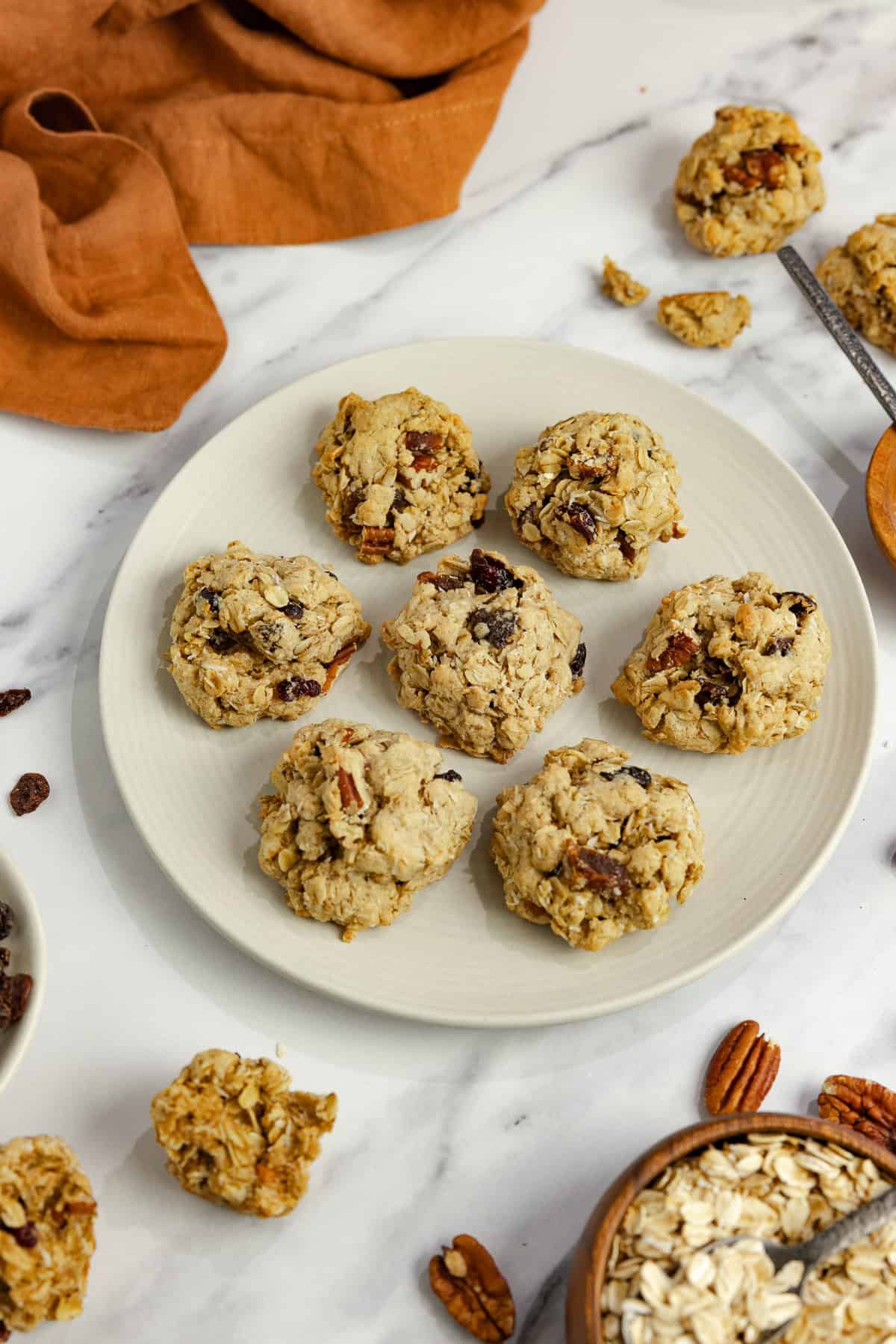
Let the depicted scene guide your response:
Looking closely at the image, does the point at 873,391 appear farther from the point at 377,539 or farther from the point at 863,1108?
the point at 863,1108

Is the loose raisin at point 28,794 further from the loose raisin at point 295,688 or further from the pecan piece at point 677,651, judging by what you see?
the pecan piece at point 677,651

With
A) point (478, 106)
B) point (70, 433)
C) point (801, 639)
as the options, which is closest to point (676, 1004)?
point (801, 639)

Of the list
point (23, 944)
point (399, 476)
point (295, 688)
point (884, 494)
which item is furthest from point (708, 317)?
point (23, 944)

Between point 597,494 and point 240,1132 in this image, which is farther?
point 597,494

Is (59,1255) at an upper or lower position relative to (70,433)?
lower

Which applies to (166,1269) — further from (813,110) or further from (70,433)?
(813,110)

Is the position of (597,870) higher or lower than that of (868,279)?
lower

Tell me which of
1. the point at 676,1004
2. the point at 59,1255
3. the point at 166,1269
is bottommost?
the point at 166,1269

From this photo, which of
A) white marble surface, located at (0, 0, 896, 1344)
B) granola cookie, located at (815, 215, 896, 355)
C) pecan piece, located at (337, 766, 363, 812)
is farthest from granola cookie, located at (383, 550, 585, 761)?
granola cookie, located at (815, 215, 896, 355)
